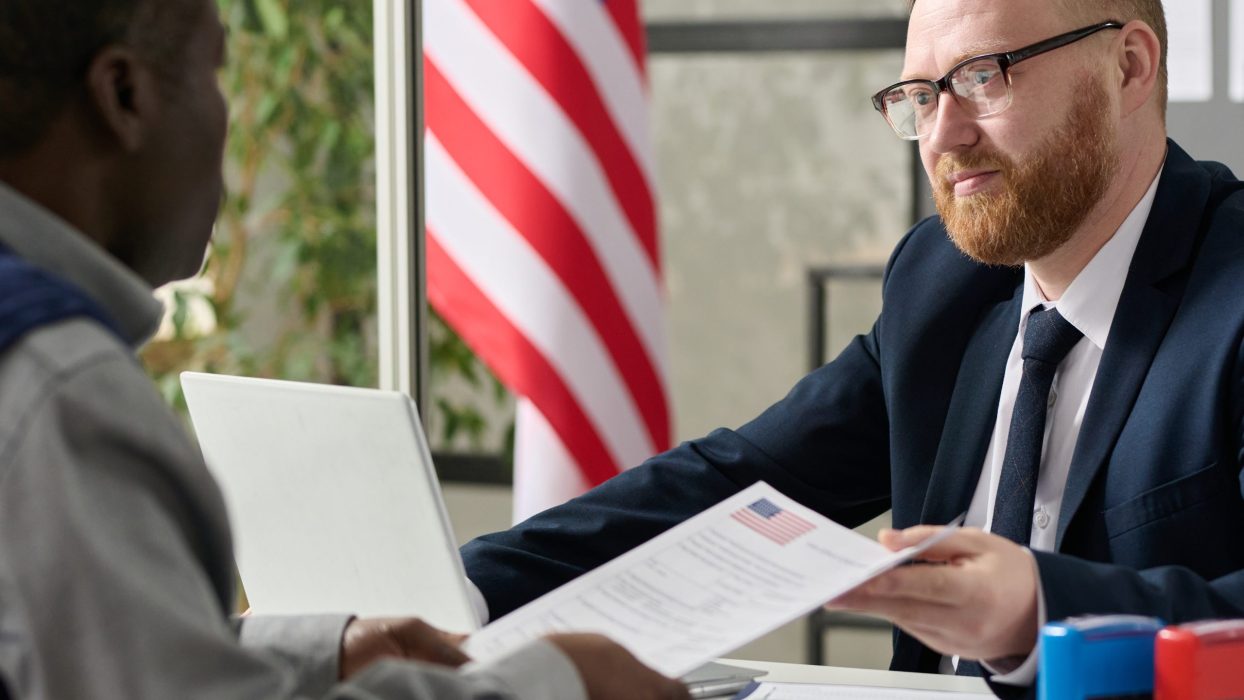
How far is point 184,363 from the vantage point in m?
3.75

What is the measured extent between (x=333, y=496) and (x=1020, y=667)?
595 mm

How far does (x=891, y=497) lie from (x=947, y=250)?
13.0 inches

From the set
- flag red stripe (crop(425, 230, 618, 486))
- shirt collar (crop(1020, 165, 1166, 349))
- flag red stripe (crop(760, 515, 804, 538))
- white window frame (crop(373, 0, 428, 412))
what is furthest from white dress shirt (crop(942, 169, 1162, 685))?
white window frame (crop(373, 0, 428, 412))

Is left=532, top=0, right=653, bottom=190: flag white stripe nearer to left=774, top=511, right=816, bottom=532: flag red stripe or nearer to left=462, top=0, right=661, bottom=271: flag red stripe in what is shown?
left=462, top=0, right=661, bottom=271: flag red stripe

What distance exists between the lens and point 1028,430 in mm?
1449

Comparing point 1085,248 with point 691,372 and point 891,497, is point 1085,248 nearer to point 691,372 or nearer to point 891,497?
point 891,497

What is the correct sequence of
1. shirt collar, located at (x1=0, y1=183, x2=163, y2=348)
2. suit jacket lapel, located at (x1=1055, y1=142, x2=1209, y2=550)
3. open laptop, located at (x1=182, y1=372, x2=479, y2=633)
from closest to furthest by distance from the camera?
shirt collar, located at (x1=0, y1=183, x2=163, y2=348) < open laptop, located at (x1=182, y1=372, x2=479, y2=633) < suit jacket lapel, located at (x1=1055, y1=142, x2=1209, y2=550)

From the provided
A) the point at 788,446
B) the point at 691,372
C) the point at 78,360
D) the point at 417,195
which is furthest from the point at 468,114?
the point at 78,360

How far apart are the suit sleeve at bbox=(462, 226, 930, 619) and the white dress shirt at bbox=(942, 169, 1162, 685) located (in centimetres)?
24

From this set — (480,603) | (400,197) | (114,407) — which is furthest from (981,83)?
(400,197)

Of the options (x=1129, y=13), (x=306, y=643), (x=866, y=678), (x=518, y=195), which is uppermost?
(x=1129, y=13)

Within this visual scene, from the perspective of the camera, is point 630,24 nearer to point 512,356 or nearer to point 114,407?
point 512,356

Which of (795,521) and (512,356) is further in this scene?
(512,356)

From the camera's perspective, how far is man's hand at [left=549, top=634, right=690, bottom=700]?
32.0 inches
